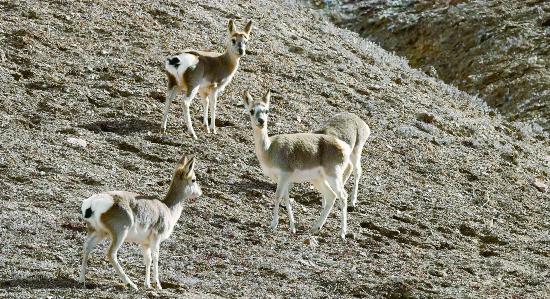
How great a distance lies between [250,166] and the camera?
15211 millimetres

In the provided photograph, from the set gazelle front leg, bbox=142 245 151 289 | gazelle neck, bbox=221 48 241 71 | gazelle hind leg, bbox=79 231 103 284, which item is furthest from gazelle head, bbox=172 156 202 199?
gazelle neck, bbox=221 48 241 71

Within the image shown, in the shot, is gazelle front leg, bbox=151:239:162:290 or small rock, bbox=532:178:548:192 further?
small rock, bbox=532:178:548:192

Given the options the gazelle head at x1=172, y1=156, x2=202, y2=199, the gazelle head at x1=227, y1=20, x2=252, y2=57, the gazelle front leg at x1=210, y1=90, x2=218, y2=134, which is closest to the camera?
the gazelle head at x1=172, y1=156, x2=202, y2=199

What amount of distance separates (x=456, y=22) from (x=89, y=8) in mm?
10113

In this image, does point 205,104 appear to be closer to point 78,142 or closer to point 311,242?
point 78,142

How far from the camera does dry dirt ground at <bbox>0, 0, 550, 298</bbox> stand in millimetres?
11320

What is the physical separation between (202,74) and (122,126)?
54.5 inches

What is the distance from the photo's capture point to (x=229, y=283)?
428 inches

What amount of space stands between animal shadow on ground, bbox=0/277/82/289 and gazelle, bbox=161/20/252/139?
19.0 ft

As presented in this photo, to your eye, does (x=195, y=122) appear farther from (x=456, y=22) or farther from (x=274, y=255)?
(x=456, y=22)

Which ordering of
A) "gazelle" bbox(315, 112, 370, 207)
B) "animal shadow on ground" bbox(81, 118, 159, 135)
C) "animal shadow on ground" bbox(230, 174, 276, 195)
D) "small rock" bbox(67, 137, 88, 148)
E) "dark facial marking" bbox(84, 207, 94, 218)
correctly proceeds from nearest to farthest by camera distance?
"dark facial marking" bbox(84, 207, 94, 218), "gazelle" bbox(315, 112, 370, 207), "animal shadow on ground" bbox(230, 174, 276, 195), "small rock" bbox(67, 137, 88, 148), "animal shadow on ground" bbox(81, 118, 159, 135)

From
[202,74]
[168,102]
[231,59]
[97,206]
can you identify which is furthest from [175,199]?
[231,59]

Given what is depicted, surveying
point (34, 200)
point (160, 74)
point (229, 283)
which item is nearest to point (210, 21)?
point (160, 74)

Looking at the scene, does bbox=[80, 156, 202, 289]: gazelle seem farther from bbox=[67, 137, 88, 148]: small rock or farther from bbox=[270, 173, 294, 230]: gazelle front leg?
bbox=[67, 137, 88, 148]: small rock
